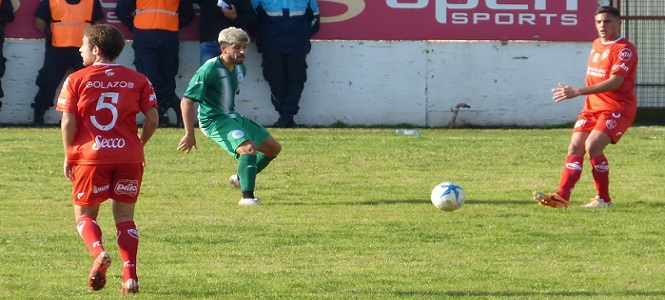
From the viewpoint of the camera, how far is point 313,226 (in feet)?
33.8

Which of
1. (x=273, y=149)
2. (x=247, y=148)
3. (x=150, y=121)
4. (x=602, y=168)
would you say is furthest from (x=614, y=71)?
(x=150, y=121)

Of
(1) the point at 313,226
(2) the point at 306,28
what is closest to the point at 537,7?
(2) the point at 306,28

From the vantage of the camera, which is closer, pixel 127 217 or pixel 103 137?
pixel 103 137

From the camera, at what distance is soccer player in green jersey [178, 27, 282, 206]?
37.6ft

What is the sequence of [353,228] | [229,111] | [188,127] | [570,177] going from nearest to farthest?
[353,228] < [188,127] < [570,177] < [229,111]

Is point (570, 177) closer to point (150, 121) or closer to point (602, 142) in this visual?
point (602, 142)

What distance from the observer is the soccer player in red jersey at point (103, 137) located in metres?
7.54

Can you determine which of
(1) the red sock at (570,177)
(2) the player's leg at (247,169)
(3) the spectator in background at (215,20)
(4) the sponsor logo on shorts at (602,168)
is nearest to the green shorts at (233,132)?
(2) the player's leg at (247,169)

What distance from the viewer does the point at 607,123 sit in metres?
11.5

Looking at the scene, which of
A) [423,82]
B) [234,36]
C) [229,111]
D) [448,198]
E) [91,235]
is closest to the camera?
[91,235]

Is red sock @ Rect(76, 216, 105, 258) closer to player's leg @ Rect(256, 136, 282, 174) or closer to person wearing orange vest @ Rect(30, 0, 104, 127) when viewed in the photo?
player's leg @ Rect(256, 136, 282, 174)

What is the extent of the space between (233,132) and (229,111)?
0.32m

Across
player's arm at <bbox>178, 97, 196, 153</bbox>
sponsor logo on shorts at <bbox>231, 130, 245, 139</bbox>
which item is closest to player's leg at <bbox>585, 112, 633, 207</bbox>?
sponsor logo on shorts at <bbox>231, 130, 245, 139</bbox>

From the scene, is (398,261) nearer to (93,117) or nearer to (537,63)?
(93,117)
